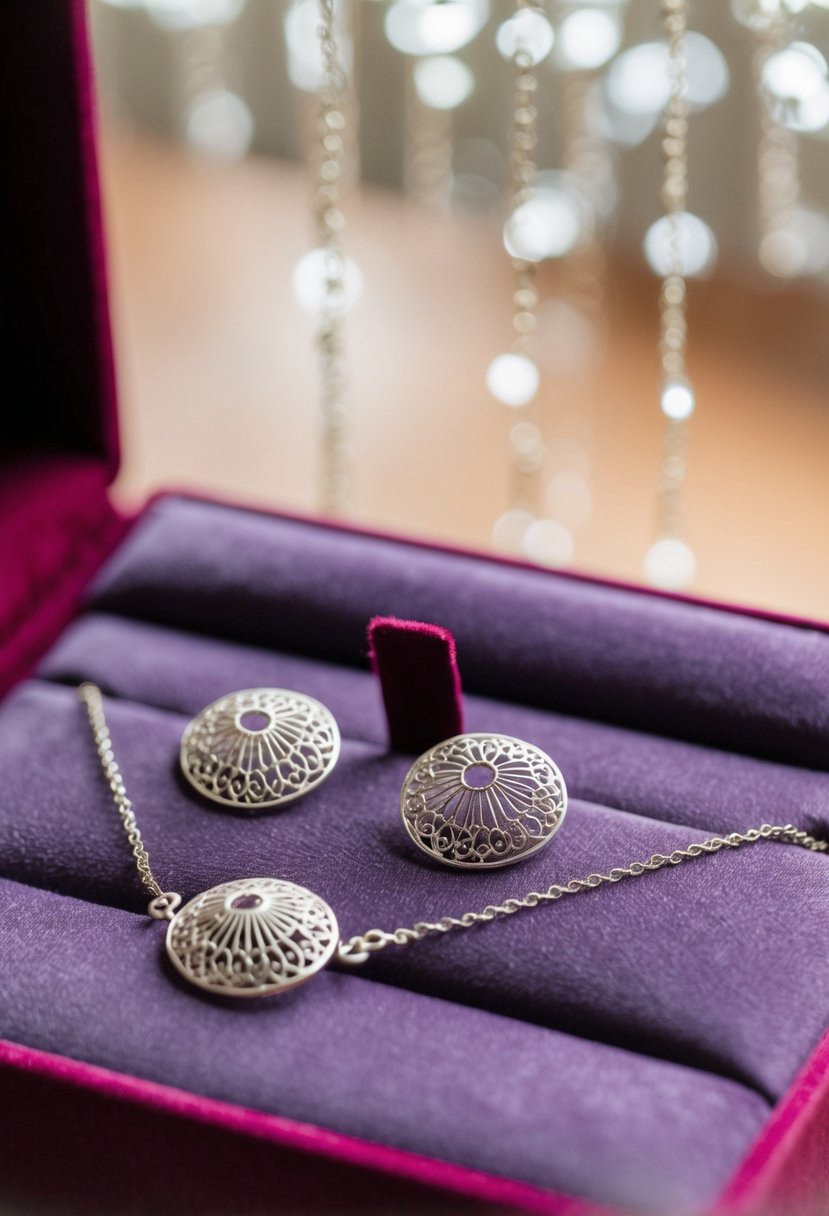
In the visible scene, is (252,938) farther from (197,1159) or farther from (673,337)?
(673,337)

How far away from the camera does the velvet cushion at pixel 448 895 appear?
797 mm

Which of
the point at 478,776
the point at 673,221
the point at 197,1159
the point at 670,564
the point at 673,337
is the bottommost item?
the point at 670,564

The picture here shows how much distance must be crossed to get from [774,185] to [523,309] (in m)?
0.80

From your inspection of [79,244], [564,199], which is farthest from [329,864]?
[564,199]

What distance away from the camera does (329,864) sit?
37.4 inches

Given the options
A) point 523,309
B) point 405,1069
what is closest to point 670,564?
point 523,309

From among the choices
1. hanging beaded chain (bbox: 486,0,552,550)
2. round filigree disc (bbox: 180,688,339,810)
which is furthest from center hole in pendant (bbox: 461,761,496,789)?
hanging beaded chain (bbox: 486,0,552,550)

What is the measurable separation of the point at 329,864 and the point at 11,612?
0.44 m

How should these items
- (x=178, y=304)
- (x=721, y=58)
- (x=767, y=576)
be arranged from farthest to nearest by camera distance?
(x=178, y=304)
(x=721, y=58)
(x=767, y=576)

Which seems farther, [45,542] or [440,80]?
[440,80]

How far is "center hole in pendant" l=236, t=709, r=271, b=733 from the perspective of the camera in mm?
1016

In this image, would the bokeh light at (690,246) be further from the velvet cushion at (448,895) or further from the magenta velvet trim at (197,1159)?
the magenta velvet trim at (197,1159)

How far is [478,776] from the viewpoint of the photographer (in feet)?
3.13

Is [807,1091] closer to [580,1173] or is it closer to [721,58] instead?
[580,1173]
